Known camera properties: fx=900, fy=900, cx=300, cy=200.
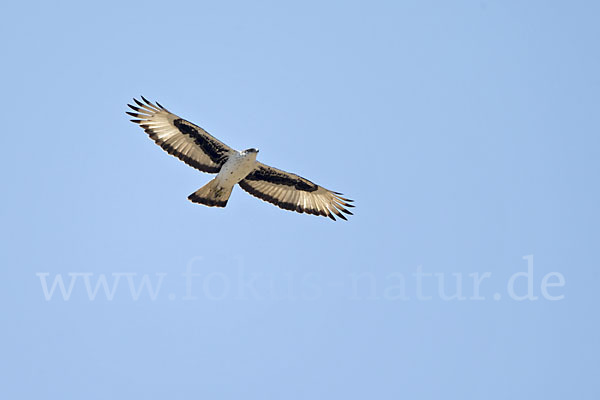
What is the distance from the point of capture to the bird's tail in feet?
61.7

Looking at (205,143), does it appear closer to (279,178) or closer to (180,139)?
(180,139)

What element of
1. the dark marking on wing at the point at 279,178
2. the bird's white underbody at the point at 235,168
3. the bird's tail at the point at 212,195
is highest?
the dark marking on wing at the point at 279,178

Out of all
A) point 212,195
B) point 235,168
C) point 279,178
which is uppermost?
point 279,178

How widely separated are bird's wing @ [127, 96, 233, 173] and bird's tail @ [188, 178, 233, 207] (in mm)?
446

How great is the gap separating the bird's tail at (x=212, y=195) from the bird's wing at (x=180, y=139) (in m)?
0.45

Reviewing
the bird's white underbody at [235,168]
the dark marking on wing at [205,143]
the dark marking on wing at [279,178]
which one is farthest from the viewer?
the dark marking on wing at [279,178]

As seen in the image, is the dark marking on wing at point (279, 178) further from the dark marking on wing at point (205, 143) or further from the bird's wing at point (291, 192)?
the dark marking on wing at point (205, 143)

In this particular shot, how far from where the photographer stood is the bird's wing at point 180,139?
18.8 m

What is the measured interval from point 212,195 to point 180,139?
54.1 inches

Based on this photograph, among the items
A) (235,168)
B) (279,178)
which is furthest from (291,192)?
(235,168)

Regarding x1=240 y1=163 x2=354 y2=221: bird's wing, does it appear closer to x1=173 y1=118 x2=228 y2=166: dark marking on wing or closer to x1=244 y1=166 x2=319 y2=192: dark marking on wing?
x1=244 y1=166 x2=319 y2=192: dark marking on wing

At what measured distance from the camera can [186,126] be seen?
18766mm

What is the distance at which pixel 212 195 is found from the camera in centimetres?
1892

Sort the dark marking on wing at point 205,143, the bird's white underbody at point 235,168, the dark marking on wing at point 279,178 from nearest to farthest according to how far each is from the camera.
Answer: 1. the bird's white underbody at point 235,168
2. the dark marking on wing at point 205,143
3. the dark marking on wing at point 279,178
